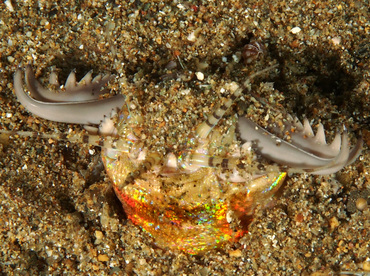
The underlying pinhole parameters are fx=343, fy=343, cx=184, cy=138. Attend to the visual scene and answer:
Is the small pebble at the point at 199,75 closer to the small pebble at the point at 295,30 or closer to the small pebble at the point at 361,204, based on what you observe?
the small pebble at the point at 295,30

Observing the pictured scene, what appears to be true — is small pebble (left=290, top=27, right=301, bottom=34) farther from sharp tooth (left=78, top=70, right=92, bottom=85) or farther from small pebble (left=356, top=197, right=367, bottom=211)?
sharp tooth (left=78, top=70, right=92, bottom=85)

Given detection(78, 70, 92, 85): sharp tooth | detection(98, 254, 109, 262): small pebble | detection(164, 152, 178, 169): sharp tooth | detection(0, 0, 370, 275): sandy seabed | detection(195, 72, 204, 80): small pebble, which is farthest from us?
detection(98, 254, 109, 262): small pebble

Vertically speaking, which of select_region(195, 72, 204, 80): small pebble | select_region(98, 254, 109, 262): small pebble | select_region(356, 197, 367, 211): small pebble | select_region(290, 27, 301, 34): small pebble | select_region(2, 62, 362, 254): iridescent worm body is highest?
select_region(290, 27, 301, 34): small pebble

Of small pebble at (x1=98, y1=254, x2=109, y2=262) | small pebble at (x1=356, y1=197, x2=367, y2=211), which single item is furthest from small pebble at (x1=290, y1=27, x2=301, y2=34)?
small pebble at (x1=98, y1=254, x2=109, y2=262)

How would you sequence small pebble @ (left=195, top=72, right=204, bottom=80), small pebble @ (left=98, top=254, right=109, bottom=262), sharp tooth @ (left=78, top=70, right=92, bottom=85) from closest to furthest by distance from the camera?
small pebble @ (left=195, top=72, right=204, bottom=80) → sharp tooth @ (left=78, top=70, right=92, bottom=85) → small pebble @ (left=98, top=254, right=109, bottom=262)

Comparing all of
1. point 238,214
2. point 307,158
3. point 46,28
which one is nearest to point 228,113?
point 307,158

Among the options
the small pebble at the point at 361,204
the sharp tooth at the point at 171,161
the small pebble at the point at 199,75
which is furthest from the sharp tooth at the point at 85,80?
the small pebble at the point at 361,204

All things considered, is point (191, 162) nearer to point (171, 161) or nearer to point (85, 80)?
point (171, 161)
